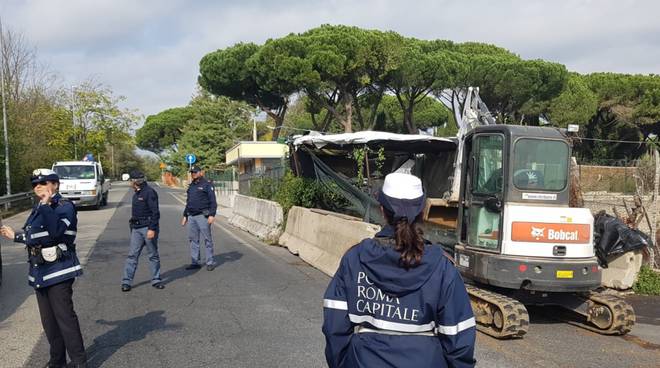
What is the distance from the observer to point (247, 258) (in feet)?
37.8

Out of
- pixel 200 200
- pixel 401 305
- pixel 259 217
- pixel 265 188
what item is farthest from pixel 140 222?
pixel 265 188

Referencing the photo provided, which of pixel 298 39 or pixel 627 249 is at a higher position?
pixel 298 39

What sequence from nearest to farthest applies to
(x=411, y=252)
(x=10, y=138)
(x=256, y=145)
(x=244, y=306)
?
(x=411, y=252), (x=244, y=306), (x=10, y=138), (x=256, y=145)

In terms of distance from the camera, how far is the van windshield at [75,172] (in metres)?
24.3

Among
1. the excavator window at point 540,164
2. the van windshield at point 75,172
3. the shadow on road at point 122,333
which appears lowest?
the shadow on road at point 122,333

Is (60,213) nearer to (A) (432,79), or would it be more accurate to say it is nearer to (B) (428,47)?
(A) (432,79)

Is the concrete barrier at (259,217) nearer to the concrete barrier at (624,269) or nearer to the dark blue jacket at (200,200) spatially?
the dark blue jacket at (200,200)

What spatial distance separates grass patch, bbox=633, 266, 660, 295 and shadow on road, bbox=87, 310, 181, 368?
292 inches

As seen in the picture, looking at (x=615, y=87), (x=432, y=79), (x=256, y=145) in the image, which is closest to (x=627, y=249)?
(x=432, y=79)

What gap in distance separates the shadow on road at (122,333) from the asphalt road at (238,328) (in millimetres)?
10

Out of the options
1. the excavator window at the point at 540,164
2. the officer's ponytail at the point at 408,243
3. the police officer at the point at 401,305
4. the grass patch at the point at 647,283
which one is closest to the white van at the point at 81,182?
the excavator window at the point at 540,164

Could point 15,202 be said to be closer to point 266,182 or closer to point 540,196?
point 266,182

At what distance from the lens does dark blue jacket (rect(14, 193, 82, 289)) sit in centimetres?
471

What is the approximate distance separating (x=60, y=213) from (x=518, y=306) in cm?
493
